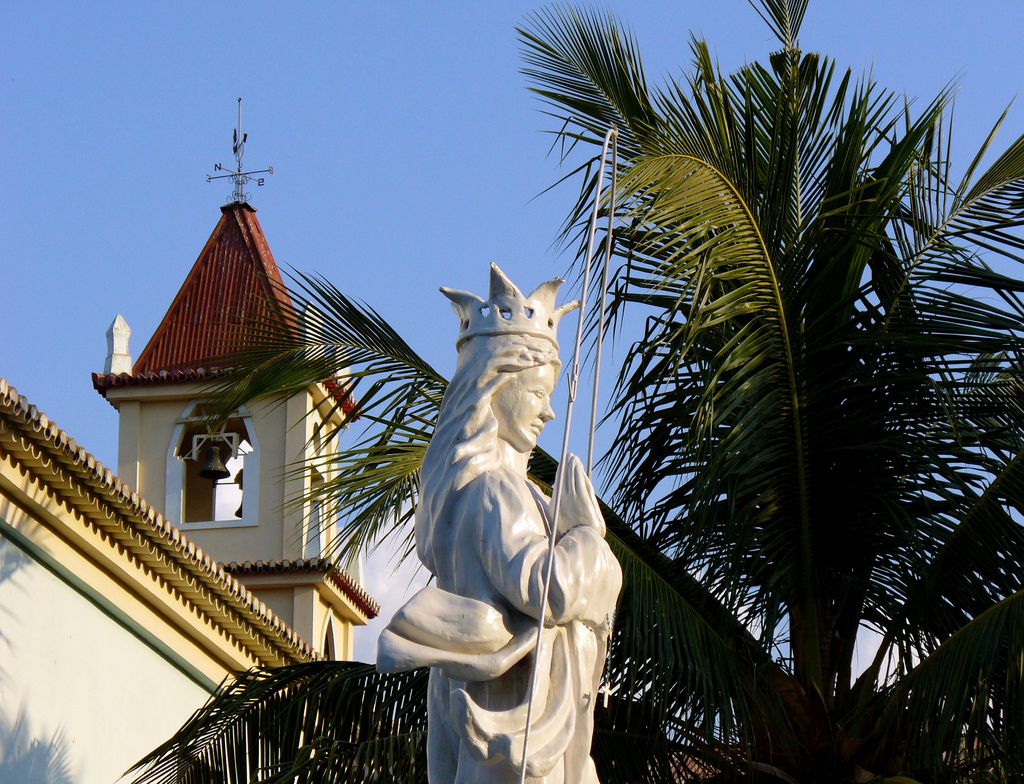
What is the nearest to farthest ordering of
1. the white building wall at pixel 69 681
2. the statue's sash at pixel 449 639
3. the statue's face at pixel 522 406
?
the statue's sash at pixel 449 639
the statue's face at pixel 522 406
the white building wall at pixel 69 681

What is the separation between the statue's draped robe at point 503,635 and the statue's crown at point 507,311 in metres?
0.44

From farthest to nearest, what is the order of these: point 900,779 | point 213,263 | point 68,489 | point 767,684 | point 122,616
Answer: point 213,263, point 122,616, point 68,489, point 767,684, point 900,779

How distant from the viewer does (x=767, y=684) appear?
327 inches

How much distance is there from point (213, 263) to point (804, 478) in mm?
20439

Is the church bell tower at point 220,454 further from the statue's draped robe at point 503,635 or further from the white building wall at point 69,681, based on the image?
the statue's draped robe at point 503,635

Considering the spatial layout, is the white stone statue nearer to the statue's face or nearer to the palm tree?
the statue's face

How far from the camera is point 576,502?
4.23 meters

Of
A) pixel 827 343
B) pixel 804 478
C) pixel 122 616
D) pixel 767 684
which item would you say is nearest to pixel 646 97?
pixel 827 343

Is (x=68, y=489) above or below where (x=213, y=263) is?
below

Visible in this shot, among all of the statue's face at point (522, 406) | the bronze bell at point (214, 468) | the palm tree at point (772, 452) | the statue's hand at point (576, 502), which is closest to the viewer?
the statue's hand at point (576, 502)

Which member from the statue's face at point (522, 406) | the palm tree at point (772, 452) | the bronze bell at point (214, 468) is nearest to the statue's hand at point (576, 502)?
the statue's face at point (522, 406)

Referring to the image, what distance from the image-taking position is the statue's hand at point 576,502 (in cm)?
422

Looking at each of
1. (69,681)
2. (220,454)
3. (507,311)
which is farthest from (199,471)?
(507,311)

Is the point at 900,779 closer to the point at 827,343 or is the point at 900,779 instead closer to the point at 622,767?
the point at 622,767
